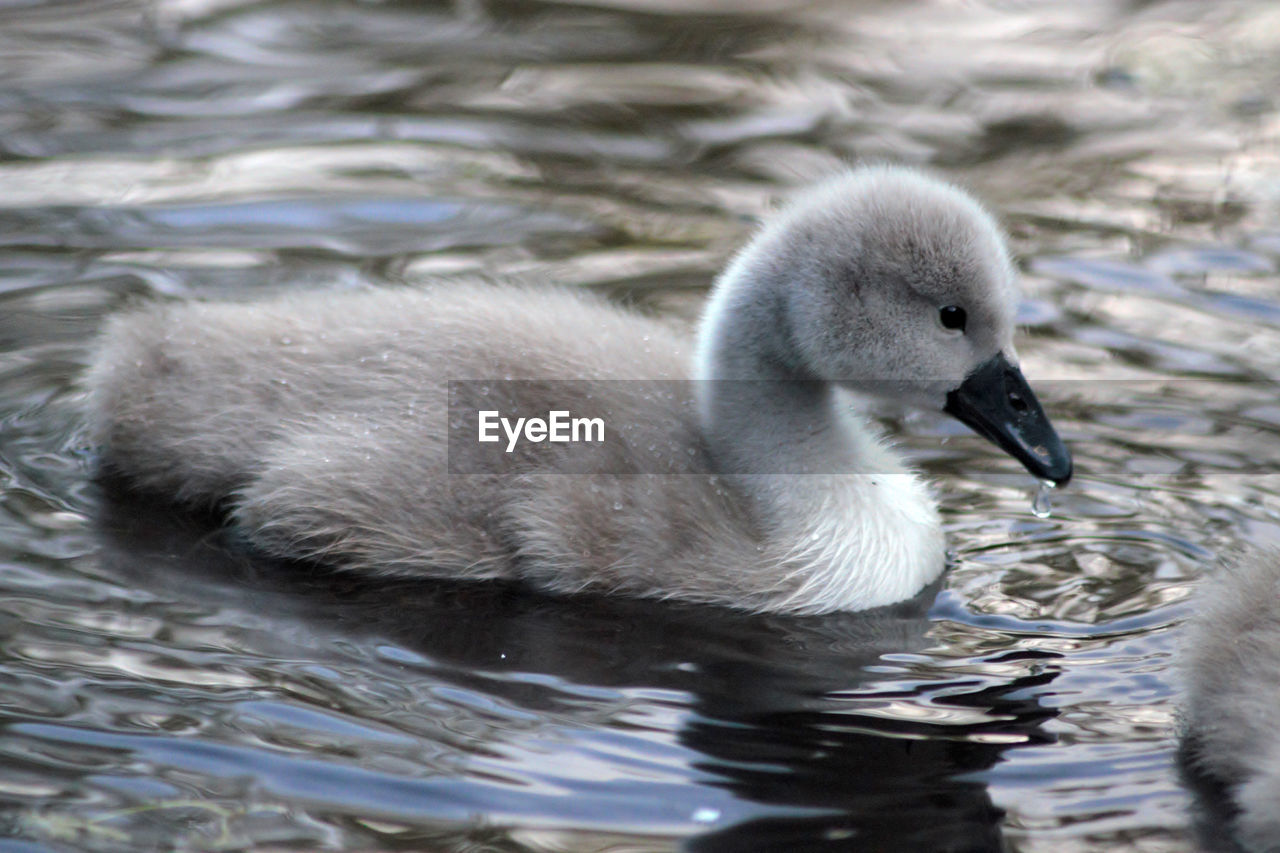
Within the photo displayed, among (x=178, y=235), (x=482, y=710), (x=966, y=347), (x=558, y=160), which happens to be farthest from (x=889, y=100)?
(x=482, y=710)

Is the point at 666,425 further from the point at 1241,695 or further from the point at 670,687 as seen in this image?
the point at 1241,695

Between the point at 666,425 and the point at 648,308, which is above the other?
the point at 648,308

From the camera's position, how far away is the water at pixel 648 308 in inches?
157

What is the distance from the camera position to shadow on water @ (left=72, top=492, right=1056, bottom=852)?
154 inches

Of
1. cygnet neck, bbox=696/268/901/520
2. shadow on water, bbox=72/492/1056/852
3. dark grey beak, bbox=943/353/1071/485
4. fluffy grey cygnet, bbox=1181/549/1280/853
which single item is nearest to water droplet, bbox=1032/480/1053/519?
dark grey beak, bbox=943/353/1071/485

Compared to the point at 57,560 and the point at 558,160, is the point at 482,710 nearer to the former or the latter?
the point at 57,560

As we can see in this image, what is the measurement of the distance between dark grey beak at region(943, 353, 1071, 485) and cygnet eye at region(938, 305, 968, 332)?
130 mm

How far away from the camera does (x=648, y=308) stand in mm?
6762

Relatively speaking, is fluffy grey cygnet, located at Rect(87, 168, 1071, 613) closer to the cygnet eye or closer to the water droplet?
the cygnet eye

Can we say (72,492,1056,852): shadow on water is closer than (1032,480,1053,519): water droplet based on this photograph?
Yes

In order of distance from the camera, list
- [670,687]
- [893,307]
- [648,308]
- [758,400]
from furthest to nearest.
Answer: [648,308] → [758,400] → [893,307] → [670,687]

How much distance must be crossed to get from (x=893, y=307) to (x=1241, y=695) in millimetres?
1450

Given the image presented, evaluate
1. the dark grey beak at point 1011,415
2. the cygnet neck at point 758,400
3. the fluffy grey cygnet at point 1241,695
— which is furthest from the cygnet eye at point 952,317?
the fluffy grey cygnet at point 1241,695

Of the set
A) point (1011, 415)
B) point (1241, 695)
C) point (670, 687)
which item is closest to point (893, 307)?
point (1011, 415)
